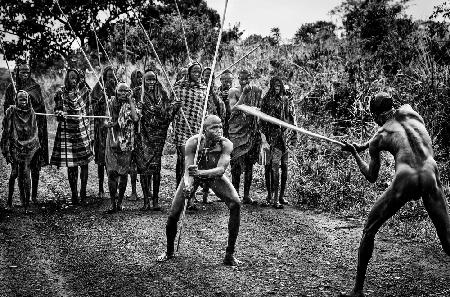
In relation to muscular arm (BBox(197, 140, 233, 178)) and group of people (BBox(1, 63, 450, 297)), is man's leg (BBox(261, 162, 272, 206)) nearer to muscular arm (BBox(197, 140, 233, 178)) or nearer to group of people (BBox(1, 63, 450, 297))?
group of people (BBox(1, 63, 450, 297))

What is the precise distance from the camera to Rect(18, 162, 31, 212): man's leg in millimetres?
7617

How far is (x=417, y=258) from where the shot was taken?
573 cm

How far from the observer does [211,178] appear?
17.6ft

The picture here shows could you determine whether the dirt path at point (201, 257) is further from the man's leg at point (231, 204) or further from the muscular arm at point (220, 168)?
the muscular arm at point (220, 168)

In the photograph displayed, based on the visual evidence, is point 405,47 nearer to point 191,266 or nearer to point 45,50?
point 191,266

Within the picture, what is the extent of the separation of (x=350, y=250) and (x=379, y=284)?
47.0 inches

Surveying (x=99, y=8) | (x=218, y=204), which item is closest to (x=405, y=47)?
(x=218, y=204)

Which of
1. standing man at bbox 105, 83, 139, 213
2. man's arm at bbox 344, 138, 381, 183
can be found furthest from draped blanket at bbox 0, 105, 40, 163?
man's arm at bbox 344, 138, 381, 183

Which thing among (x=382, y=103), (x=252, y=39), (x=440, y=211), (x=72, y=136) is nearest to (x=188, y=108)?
(x=72, y=136)

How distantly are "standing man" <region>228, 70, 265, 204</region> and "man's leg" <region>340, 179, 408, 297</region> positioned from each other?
157 inches

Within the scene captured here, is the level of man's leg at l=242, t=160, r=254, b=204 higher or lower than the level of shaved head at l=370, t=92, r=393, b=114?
lower

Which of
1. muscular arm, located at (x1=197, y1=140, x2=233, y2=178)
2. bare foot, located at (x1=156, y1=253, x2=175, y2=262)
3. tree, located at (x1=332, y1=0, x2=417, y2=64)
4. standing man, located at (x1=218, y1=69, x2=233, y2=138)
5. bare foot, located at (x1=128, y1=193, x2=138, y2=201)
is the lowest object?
bare foot, located at (x1=156, y1=253, x2=175, y2=262)

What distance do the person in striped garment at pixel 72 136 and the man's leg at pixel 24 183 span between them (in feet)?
2.07

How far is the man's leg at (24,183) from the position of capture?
7617 mm
